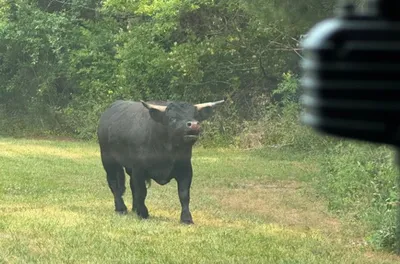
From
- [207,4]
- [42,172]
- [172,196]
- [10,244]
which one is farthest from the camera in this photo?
[207,4]

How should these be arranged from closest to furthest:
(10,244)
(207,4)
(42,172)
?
(10,244) → (42,172) → (207,4)

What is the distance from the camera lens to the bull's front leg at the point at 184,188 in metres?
9.26

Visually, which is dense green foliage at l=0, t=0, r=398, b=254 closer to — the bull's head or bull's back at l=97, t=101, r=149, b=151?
bull's back at l=97, t=101, r=149, b=151

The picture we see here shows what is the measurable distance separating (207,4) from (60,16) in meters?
7.30

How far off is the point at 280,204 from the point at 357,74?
11.2 metres

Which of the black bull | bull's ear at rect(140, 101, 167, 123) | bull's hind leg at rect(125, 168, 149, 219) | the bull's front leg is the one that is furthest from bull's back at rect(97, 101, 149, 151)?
the bull's front leg

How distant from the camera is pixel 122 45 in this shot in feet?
91.4

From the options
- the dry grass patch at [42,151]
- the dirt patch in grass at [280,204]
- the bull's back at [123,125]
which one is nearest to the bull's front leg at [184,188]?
the bull's back at [123,125]

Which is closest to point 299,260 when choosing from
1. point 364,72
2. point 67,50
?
point 364,72

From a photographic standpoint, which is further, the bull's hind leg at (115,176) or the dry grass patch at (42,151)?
the dry grass patch at (42,151)

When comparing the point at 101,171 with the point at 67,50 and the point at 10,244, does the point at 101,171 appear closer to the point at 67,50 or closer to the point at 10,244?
the point at 10,244

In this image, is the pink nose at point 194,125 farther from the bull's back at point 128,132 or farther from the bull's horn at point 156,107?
the bull's back at point 128,132

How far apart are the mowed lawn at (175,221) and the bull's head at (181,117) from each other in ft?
3.13

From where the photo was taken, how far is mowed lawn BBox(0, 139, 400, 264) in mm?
7059
